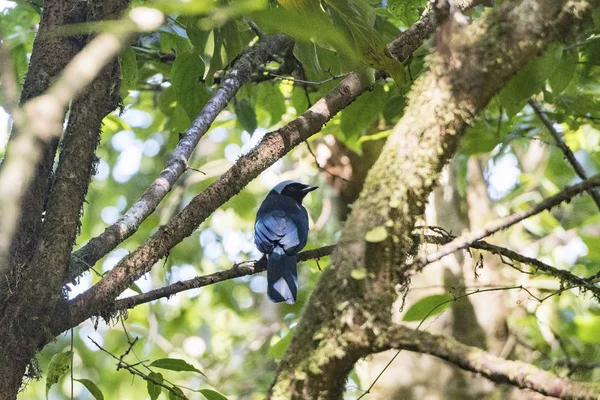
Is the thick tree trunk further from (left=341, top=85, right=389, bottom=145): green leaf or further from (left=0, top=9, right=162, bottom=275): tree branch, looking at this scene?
(left=341, top=85, right=389, bottom=145): green leaf

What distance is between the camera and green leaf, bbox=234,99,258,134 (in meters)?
3.08

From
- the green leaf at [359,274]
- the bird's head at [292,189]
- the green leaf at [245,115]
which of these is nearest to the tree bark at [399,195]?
the green leaf at [359,274]

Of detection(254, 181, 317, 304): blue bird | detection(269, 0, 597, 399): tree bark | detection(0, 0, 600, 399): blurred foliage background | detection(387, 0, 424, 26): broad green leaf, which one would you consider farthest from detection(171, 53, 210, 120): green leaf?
detection(269, 0, 597, 399): tree bark

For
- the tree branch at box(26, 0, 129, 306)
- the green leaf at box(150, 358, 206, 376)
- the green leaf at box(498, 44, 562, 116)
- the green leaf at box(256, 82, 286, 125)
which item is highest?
the green leaf at box(256, 82, 286, 125)

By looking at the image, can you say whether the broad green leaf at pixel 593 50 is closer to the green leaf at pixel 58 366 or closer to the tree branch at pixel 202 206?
the tree branch at pixel 202 206

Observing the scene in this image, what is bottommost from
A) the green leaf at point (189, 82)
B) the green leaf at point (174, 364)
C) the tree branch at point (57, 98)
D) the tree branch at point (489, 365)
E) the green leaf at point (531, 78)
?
the tree branch at point (489, 365)

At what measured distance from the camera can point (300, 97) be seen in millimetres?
3471

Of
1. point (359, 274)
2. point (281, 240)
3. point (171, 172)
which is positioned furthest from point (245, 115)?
point (359, 274)

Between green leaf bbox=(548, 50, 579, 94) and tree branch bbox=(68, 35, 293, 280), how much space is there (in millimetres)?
1062

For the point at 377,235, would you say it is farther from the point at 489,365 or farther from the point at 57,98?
the point at 57,98

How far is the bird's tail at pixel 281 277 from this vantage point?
3.58 metres

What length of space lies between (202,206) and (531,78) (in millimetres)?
1074

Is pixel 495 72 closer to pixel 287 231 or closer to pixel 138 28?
pixel 138 28

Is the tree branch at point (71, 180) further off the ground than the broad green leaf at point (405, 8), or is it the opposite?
the broad green leaf at point (405, 8)
